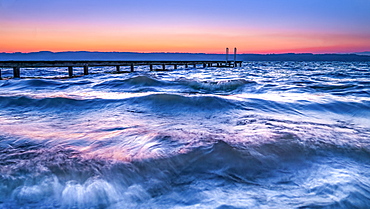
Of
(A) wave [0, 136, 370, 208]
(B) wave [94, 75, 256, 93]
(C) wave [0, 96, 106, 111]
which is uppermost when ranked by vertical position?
(B) wave [94, 75, 256, 93]

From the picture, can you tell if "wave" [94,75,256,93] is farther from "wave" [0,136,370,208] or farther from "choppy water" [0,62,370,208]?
"wave" [0,136,370,208]

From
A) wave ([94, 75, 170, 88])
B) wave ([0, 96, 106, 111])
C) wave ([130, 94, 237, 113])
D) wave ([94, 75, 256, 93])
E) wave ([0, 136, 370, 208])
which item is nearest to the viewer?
wave ([0, 136, 370, 208])

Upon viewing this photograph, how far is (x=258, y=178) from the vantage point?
2.13 metres

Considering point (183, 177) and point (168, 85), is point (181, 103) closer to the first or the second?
point (183, 177)

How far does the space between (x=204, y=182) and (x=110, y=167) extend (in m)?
0.81

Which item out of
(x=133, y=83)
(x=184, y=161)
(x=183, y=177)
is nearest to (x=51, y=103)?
(x=184, y=161)

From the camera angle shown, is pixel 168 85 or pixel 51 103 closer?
pixel 51 103

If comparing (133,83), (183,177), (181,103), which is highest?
(133,83)

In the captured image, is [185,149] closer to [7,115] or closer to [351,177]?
[351,177]

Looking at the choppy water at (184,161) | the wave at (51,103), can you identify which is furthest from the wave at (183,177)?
the wave at (51,103)

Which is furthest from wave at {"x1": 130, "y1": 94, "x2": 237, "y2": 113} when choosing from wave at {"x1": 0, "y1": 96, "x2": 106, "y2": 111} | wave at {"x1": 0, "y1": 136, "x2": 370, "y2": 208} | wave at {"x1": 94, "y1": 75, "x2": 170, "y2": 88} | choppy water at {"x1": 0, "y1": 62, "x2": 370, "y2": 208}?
wave at {"x1": 94, "y1": 75, "x2": 170, "y2": 88}

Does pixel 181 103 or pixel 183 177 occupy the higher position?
pixel 181 103

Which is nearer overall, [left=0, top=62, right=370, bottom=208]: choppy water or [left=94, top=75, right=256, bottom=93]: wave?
[left=0, top=62, right=370, bottom=208]: choppy water

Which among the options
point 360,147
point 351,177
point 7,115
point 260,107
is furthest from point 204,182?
point 7,115
